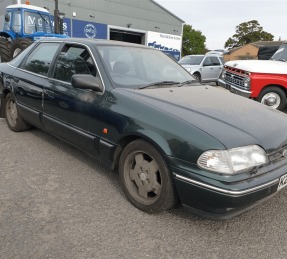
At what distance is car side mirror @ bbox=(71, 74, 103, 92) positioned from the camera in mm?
2992

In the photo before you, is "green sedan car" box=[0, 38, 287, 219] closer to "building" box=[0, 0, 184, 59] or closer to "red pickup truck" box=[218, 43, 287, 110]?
"red pickup truck" box=[218, 43, 287, 110]

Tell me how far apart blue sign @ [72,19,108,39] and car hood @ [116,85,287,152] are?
850 inches

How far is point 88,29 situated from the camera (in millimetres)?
23750

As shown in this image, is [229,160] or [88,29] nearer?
[229,160]

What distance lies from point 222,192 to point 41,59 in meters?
3.17

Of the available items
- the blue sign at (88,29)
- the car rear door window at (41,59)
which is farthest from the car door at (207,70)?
the blue sign at (88,29)

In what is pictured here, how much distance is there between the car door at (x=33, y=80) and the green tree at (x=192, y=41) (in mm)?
70955

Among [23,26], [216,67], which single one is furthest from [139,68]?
[216,67]

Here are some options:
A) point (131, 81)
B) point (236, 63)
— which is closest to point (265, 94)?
point (236, 63)

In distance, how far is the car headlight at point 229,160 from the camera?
7.27ft

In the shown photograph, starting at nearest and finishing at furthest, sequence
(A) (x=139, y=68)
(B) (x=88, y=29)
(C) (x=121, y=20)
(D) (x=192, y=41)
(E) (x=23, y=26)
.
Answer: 1. (A) (x=139, y=68)
2. (E) (x=23, y=26)
3. (B) (x=88, y=29)
4. (C) (x=121, y=20)
5. (D) (x=192, y=41)

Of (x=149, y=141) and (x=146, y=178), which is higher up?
(x=149, y=141)

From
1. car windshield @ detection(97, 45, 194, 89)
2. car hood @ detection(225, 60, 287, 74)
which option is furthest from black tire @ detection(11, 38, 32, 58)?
car windshield @ detection(97, 45, 194, 89)

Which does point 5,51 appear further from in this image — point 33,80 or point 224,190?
point 224,190
